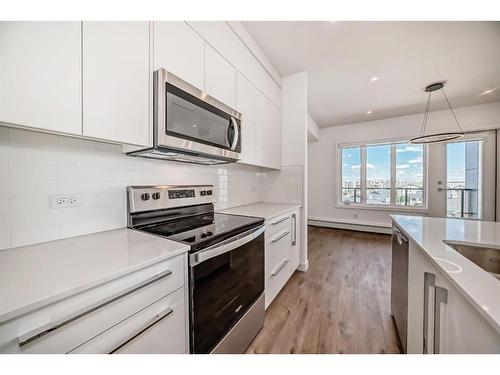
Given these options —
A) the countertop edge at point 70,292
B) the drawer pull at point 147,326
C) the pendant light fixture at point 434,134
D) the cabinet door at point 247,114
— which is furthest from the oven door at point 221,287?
the pendant light fixture at point 434,134

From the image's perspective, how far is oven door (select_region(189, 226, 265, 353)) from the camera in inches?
36.6

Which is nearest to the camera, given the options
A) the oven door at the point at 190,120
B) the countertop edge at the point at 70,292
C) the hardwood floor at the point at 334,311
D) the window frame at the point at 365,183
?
the countertop edge at the point at 70,292

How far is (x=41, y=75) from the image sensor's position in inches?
27.4

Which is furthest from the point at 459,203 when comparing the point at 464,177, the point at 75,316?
the point at 75,316

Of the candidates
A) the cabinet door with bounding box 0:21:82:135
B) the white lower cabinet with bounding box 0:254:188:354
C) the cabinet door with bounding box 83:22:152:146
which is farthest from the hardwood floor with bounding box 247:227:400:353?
the cabinet door with bounding box 0:21:82:135

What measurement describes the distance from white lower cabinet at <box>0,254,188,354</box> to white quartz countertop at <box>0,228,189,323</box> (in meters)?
0.04

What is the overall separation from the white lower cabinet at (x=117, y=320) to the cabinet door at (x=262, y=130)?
1.51 metres

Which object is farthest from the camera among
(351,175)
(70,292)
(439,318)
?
(351,175)

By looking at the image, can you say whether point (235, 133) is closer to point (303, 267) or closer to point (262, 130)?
point (262, 130)

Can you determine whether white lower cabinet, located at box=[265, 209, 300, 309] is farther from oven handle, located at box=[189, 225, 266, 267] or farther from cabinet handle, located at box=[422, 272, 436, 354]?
cabinet handle, located at box=[422, 272, 436, 354]

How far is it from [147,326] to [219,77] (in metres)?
1.66

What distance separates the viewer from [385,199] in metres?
4.51

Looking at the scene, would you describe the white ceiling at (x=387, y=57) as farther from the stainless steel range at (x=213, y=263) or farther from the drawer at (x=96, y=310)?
the drawer at (x=96, y=310)

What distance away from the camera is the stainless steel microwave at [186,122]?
1054mm
